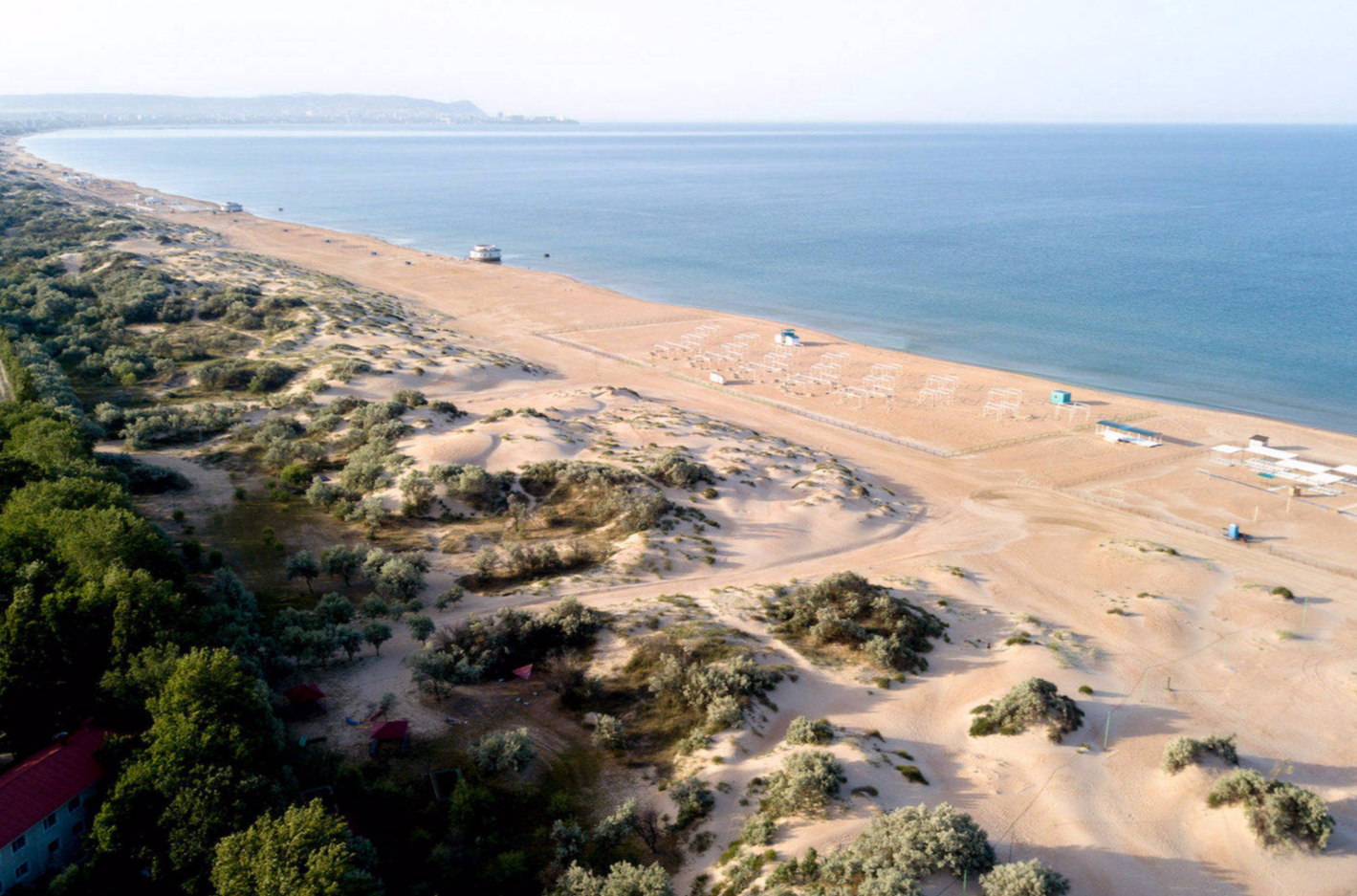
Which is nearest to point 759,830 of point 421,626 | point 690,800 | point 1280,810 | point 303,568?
point 690,800

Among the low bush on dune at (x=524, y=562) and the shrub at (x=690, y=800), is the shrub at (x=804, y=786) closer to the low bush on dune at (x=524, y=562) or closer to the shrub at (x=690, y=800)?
the shrub at (x=690, y=800)

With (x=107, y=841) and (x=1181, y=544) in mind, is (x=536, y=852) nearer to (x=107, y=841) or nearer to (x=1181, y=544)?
(x=107, y=841)

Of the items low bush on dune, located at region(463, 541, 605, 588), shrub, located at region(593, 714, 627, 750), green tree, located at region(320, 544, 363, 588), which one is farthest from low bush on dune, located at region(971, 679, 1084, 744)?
green tree, located at region(320, 544, 363, 588)

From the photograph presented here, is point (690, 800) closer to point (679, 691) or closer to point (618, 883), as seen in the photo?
point (618, 883)

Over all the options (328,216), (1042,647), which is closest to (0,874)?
(1042,647)

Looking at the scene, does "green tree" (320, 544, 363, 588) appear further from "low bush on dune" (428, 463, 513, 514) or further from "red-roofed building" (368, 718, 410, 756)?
"red-roofed building" (368, 718, 410, 756)

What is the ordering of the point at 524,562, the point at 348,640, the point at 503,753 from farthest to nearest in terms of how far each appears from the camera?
the point at 524,562
the point at 348,640
the point at 503,753

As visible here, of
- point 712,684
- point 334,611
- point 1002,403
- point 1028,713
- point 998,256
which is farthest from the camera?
point 998,256
